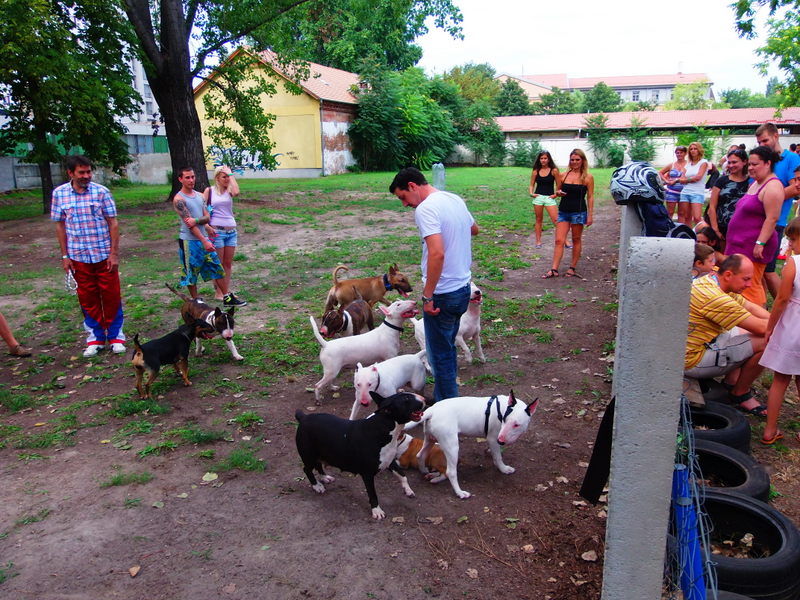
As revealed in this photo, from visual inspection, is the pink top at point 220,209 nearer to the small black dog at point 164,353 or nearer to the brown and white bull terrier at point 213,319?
the brown and white bull terrier at point 213,319

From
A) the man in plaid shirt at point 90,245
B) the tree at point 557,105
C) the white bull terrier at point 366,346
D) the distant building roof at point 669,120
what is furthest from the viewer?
the tree at point 557,105

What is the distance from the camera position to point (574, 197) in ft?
30.9

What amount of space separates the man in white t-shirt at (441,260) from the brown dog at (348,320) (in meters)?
1.83

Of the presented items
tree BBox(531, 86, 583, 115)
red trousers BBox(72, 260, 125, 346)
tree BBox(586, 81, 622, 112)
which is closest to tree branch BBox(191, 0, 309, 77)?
red trousers BBox(72, 260, 125, 346)

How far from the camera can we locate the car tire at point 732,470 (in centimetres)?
372

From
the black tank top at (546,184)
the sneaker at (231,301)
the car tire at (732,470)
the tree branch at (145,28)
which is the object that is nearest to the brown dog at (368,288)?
the sneaker at (231,301)

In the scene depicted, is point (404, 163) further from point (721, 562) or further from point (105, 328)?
point (721, 562)

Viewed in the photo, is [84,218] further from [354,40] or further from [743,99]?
[743,99]

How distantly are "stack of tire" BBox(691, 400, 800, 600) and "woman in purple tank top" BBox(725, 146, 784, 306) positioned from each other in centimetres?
206

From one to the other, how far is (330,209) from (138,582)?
15246mm

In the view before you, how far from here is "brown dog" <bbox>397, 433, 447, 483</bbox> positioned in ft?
14.5

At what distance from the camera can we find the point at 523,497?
420 centimetres

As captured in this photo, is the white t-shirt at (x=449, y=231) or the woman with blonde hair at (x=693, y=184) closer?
the white t-shirt at (x=449, y=231)

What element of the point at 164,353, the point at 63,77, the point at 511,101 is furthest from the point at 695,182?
the point at 511,101
